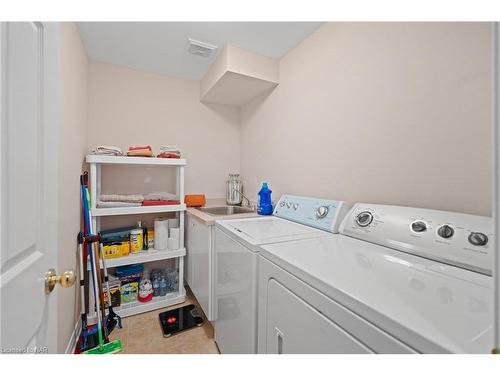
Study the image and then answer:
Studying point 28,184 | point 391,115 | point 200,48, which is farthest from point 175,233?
point 391,115

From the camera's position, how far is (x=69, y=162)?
4.77ft

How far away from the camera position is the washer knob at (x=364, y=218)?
111 centimetres

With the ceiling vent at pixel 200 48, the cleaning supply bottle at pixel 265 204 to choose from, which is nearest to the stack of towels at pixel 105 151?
the ceiling vent at pixel 200 48

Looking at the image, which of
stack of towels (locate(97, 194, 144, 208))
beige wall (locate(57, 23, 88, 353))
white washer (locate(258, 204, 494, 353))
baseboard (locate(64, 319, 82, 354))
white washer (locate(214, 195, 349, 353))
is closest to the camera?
white washer (locate(258, 204, 494, 353))

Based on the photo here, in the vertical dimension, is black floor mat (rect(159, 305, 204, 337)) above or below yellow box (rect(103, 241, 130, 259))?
below

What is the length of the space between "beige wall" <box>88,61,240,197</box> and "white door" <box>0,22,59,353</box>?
Result: 1653 millimetres

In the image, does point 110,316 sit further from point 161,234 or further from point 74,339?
point 161,234

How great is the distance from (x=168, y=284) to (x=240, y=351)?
4.46 ft

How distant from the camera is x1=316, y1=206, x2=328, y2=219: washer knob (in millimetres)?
1361

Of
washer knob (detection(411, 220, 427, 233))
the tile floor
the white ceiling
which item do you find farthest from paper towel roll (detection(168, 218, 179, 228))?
washer knob (detection(411, 220, 427, 233))

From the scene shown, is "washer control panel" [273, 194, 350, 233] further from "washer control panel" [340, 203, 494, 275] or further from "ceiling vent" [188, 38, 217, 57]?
"ceiling vent" [188, 38, 217, 57]

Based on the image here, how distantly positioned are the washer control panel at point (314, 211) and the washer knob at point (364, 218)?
0.14 m
